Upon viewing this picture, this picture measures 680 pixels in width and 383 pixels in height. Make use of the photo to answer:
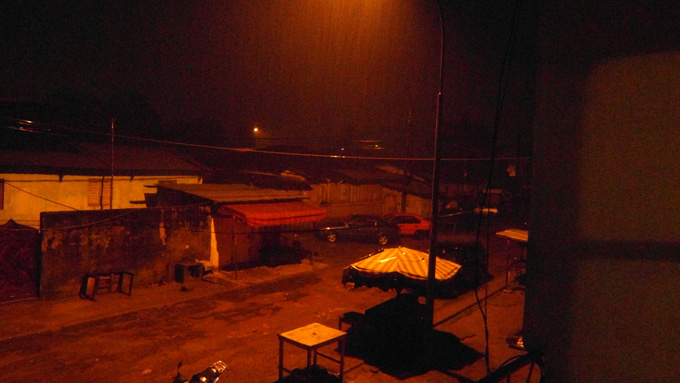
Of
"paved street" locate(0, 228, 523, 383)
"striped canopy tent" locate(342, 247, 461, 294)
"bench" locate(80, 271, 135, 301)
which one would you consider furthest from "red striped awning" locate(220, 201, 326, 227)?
"striped canopy tent" locate(342, 247, 461, 294)

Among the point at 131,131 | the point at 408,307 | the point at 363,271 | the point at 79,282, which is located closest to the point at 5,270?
the point at 79,282

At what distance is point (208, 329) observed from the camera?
11.5 m

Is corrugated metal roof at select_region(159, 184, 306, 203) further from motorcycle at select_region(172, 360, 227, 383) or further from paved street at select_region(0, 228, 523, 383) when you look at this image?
motorcycle at select_region(172, 360, 227, 383)

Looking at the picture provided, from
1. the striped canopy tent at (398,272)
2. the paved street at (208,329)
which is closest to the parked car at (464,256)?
the paved street at (208,329)

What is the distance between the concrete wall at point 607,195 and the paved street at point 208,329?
561cm

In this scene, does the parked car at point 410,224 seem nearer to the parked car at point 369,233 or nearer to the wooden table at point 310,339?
the parked car at point 369,233

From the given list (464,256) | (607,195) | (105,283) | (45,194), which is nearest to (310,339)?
(607,195)

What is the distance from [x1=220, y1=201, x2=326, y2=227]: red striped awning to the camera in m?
16.5

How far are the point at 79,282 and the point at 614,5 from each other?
51.2ft

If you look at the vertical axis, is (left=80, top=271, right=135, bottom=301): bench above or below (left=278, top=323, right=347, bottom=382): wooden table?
below

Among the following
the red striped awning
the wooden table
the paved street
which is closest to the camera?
the wooden table

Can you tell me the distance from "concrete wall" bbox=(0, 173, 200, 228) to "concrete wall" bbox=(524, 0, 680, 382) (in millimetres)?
21047

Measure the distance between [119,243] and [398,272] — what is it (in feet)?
32.1

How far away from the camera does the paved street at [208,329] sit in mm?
9031
